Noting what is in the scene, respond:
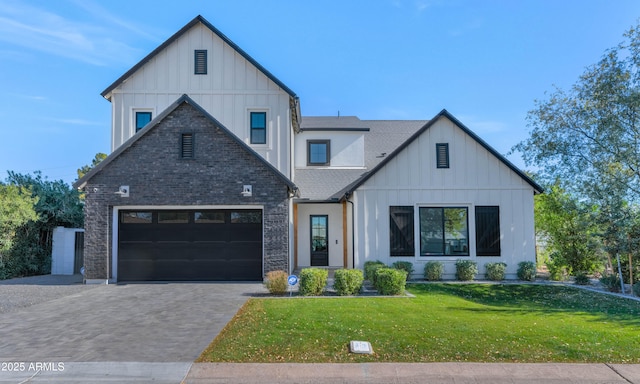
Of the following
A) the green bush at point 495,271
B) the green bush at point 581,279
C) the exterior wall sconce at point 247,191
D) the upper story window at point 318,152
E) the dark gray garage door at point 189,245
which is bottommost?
the green bush at point 581,279

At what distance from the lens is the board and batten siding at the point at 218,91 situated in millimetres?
17031

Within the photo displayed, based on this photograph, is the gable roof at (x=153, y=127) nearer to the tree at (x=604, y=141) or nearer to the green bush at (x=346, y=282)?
the green bush at (x=346, y=282)

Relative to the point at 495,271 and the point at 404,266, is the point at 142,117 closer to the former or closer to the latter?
the point at 404,266

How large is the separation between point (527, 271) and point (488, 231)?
6.36 feet

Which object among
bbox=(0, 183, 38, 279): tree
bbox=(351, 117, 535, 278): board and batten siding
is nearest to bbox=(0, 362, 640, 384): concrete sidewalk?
bbox=(351, 117, 535, 278): board and batten siding

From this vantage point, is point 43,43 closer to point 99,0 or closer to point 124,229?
point 99,0

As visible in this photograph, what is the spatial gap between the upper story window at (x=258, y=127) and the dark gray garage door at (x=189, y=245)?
385 cm

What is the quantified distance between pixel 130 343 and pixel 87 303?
4.63 meters

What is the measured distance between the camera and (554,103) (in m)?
15.9

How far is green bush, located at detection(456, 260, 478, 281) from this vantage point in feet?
49.5

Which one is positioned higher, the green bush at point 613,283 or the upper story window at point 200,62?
the upper story window at point 200,62

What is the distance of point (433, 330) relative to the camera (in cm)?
757

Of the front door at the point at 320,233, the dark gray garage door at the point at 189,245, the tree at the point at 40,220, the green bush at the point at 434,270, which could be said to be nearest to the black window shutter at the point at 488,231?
the green bush at the point at 434,270

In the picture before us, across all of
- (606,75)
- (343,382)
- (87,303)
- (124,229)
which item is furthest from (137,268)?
(606,75)
